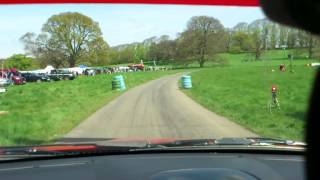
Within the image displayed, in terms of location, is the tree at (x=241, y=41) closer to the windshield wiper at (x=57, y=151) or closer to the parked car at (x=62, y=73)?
the windshield wiper at (x=57, y=151)

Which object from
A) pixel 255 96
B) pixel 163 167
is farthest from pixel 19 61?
pixel 255 96

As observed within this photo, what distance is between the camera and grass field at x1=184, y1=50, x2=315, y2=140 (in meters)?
10.8

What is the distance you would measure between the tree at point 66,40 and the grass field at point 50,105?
3.89 metres

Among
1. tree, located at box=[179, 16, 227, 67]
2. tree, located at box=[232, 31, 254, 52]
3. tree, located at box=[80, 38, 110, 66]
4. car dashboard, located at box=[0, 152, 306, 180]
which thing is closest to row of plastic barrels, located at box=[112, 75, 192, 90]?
tree, located at box=[179, 16, 227, 67]

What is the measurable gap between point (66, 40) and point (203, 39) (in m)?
1.30

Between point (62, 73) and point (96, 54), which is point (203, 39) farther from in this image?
point (62, 73)

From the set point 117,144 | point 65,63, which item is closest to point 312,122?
point 117,144

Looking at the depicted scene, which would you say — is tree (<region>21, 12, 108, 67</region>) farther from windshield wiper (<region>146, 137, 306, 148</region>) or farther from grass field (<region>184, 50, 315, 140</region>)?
windshield wiper (<region>146, 137, 306, 148</region>)

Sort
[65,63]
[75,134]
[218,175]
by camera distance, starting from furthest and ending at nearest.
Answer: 1. [75,134]
2. [65,63]
3. [218,175]

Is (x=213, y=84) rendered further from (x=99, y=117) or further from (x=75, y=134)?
(x=75, y=134)

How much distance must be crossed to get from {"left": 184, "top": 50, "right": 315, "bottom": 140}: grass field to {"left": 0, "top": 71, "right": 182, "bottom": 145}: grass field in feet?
7.30

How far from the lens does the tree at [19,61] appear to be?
21.2 ft

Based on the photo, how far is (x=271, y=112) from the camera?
16.0 metres

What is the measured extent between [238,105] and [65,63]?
1292cm
